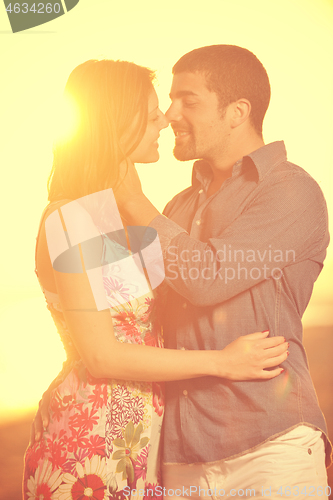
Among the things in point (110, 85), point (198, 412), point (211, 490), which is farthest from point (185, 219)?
point (211, 490)

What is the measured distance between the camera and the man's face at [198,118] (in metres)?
1.66

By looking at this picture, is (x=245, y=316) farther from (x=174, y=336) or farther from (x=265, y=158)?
(x=265, y=158)

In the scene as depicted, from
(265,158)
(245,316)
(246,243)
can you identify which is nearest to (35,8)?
(265,158)

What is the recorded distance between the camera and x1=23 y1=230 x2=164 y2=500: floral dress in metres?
1.22

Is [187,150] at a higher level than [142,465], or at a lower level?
higher

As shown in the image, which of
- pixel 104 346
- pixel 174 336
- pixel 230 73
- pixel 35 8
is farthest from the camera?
pixel 35 8

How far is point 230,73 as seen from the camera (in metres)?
1.66

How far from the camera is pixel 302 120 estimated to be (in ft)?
7.52

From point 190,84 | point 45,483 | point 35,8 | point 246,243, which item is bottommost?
point 45,483

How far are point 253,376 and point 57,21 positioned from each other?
5.99ft

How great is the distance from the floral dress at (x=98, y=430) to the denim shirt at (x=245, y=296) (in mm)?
121

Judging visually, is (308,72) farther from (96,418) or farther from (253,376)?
(96,418)

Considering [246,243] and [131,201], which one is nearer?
[246,243]

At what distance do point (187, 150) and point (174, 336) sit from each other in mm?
700
